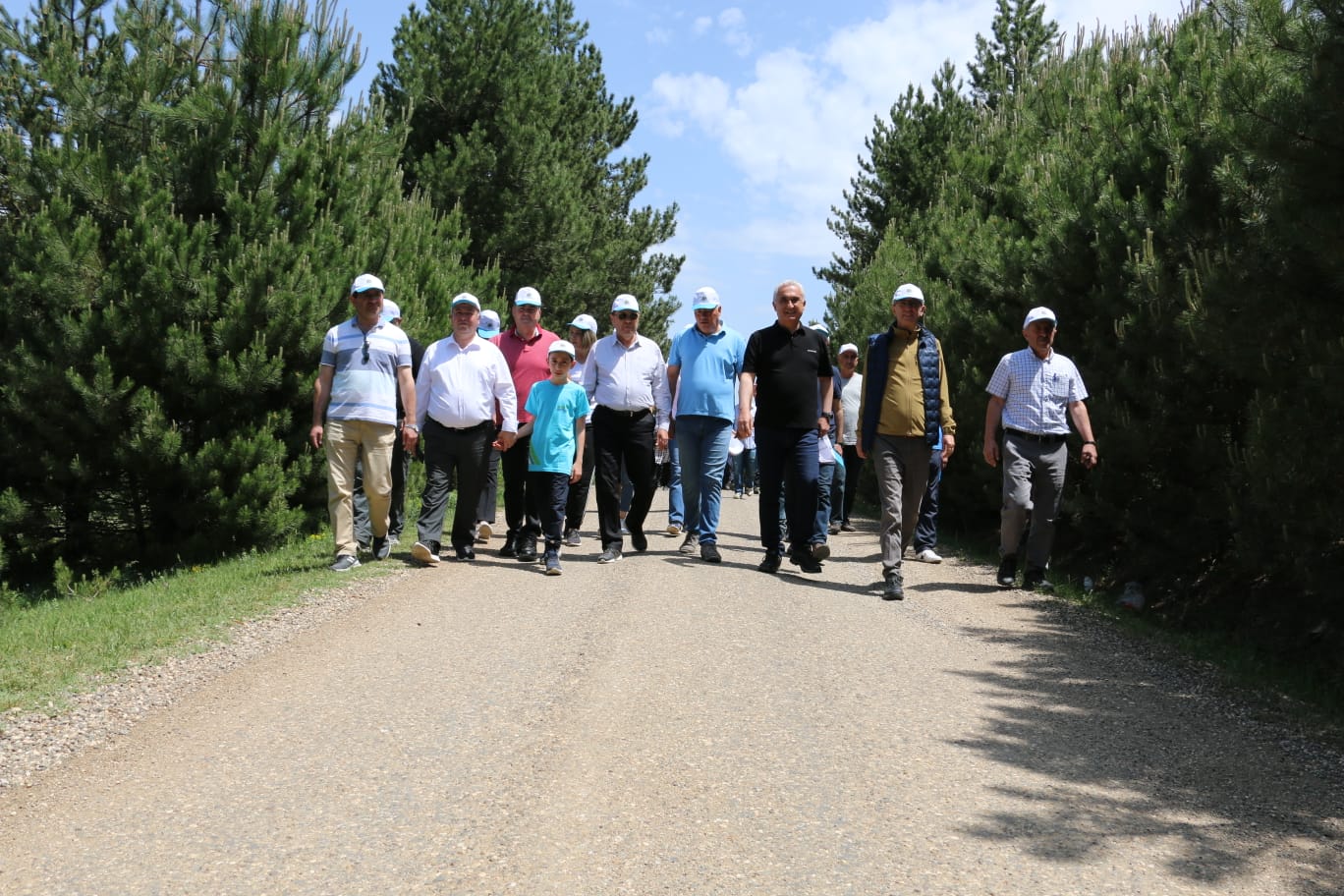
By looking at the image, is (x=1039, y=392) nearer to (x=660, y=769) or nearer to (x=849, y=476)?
(x=660, y=769)

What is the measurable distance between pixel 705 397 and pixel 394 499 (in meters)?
3.24

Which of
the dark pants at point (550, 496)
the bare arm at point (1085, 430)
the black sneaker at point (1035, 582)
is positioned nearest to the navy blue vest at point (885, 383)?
the bare arm at point (1085, 430)

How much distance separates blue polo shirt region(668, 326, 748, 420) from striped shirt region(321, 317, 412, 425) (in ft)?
7.77

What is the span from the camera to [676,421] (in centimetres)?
1017

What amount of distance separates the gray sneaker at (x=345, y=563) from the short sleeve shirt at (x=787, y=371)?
3376 mm

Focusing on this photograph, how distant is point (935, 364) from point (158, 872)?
703cm

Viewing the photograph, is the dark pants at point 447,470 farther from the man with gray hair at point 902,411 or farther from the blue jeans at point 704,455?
the man with gray hair at point 902,411

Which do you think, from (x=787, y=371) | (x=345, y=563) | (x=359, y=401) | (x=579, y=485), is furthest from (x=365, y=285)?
(x=787, y=371)

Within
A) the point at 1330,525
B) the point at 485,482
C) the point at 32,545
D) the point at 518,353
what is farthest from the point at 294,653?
the point at 32,545

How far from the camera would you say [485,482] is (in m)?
10.3

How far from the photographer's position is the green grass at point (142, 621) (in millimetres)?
6051

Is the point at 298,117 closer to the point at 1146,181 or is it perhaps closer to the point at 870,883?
the point at 1146,181

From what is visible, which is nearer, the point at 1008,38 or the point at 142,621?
the point at 142,621

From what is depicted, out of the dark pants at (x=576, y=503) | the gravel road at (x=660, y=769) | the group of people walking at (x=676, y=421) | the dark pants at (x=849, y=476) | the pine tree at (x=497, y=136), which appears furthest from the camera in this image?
the pine tree at (x=497, y=136)
